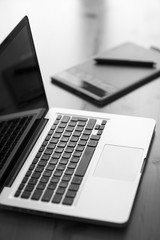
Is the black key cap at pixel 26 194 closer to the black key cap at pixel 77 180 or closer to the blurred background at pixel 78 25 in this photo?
the black key cap at pixel 77 180

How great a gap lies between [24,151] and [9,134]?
7 cm

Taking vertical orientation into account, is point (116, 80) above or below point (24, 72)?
below

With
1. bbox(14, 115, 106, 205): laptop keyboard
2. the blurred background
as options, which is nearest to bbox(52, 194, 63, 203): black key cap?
bbox(14, 115, 106, 205): laptop keyboard

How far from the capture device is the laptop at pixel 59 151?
872mm

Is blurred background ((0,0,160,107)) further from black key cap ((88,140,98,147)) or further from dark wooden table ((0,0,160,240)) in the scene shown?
black key cap ((88,140,98,147))

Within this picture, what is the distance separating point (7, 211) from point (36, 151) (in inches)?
6.6

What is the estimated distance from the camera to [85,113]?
1146mm

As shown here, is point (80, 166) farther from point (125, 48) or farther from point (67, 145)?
point (125, 48)

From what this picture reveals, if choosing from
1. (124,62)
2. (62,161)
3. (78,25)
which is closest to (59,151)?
(62,161)

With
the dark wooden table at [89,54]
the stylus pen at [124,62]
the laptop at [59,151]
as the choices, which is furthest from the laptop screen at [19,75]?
the stylus pen at [124,62]

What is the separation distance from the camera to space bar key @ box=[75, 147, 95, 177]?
3.10ft

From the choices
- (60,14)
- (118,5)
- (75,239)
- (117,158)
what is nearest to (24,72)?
(117,158)

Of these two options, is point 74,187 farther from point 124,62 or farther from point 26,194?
point 124,62

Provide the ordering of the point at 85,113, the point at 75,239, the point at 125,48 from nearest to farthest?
the point at 75,239
the point at 85,113
the point at 125,48
